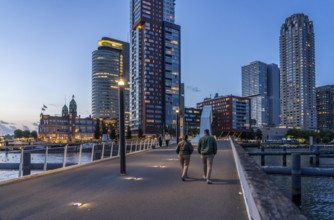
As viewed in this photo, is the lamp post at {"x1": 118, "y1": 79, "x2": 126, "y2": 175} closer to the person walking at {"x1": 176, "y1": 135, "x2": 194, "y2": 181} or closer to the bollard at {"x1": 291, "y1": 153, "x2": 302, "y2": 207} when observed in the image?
the person walking at {"x1": 176, "y1": 135, "x2": 194, "y2": 181}

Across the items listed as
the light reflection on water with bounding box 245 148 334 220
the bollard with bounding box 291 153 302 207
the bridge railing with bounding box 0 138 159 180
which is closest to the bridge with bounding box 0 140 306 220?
the bridge railing with bounding box 0 138 159 180

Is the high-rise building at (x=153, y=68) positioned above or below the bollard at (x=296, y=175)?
above

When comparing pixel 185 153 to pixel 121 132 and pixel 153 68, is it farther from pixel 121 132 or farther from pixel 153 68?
pixel 153 68

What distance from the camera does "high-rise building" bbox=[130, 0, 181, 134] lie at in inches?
7244

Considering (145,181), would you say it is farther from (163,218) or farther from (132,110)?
(132,110)

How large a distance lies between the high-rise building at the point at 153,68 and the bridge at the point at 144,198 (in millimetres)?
169542

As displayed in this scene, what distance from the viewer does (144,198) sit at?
325 inches

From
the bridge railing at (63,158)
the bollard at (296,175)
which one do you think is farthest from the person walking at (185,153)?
the bollard at (296,175)

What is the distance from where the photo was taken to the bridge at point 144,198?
469 cm

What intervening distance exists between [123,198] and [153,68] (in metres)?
180

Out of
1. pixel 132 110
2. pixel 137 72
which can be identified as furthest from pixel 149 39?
pixel 132 110

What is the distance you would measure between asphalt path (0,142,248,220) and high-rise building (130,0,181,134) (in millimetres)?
169325

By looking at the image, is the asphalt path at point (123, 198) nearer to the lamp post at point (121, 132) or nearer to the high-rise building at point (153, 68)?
the lamp post at point (121, 132)

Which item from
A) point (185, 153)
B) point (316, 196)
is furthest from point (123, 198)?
point (316, 196)
